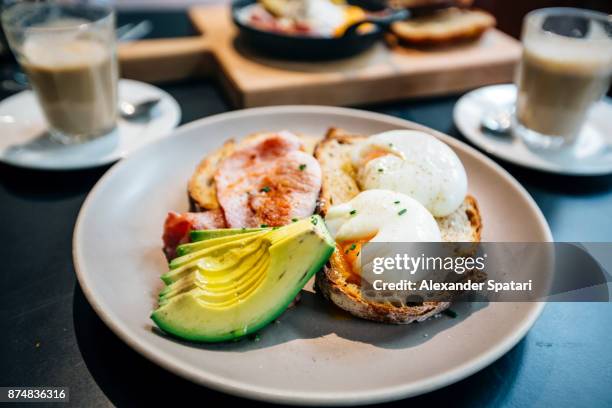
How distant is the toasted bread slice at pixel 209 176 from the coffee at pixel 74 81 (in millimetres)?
624

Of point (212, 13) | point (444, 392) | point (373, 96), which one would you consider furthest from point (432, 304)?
point (212, 13)

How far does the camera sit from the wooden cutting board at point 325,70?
2395 mm

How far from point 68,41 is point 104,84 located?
0.21 meters

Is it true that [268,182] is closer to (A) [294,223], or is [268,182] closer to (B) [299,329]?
(A) [294,223]

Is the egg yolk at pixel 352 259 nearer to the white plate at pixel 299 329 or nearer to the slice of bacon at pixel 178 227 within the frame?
the white plate at pixel 299 329

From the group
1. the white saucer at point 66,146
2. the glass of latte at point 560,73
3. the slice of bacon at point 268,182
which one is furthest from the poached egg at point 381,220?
the glass of latte at point 560,73

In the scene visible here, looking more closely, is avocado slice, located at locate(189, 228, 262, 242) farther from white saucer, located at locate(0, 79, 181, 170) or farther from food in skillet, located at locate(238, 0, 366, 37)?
food in skillet, located at locate(238, 0, 366, 37)

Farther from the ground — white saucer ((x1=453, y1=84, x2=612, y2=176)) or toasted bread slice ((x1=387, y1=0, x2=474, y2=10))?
toasted bread slice ((x1=387, y1=0, x2=474, y2=10))

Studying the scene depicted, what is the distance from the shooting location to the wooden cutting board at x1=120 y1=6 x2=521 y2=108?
2.39 m

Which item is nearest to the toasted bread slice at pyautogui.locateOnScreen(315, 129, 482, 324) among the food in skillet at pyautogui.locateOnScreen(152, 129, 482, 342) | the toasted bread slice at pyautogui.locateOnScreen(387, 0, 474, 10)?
the food in skillet at pyautogui.locateOnScreen(152, 129, 482, 342)

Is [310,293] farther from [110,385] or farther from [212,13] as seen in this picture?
[212,13]

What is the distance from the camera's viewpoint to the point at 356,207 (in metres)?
1.34

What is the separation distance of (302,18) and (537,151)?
53.4 inches

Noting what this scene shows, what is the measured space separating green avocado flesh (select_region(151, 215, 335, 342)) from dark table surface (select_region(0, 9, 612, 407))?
0.16 meters
